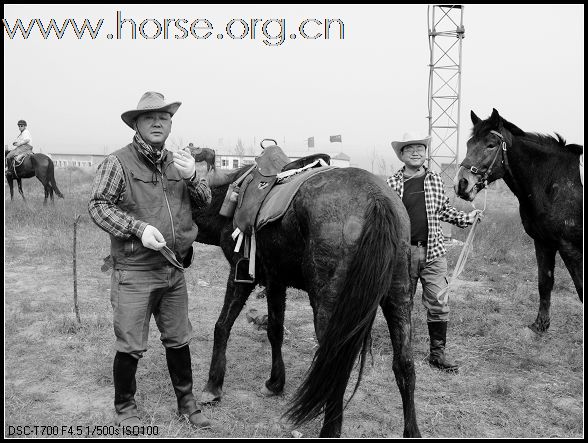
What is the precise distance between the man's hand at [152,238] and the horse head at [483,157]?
9.96ft

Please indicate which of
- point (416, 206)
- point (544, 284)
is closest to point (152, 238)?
point (416, 206)

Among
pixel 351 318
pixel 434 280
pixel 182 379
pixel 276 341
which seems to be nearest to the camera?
pixel 351 318

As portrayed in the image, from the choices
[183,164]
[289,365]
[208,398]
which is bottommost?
[289,365]

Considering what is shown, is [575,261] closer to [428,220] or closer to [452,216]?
[452,216]

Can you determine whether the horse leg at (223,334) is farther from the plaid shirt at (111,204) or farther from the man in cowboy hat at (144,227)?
the plaid shirt at (111,204)

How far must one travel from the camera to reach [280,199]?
11.1ft

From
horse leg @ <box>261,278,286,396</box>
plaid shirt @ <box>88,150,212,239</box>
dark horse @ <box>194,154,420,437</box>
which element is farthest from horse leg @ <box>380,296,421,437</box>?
plaid shirt @ <box>88,150,212,239</box>

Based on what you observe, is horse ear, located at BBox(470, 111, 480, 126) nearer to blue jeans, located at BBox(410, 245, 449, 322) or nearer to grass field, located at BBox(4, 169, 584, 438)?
blue jeans, located at BBox(410, 245, 449, 322)

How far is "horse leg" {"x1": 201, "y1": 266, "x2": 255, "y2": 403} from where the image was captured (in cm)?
389

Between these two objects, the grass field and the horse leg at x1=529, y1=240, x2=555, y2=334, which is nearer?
the grass field

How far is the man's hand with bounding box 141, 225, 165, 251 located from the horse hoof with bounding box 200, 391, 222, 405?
1.42 m

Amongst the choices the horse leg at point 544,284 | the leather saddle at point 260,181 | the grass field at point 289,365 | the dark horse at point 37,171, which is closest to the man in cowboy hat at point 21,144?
the dark horse at point 37,171

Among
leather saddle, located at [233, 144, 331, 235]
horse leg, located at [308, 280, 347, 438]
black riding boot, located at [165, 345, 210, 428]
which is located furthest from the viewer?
leather saddle, located at [233, 144, 331, 235]

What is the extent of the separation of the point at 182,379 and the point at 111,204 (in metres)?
1.36
